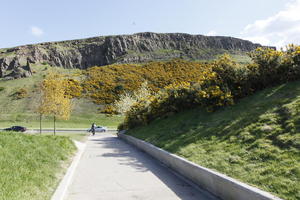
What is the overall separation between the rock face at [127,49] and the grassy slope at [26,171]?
9234 cm

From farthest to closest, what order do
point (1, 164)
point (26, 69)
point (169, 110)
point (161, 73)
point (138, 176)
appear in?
point (26, 69) < point (161, 73) < point (169, 110) < point (138, 176) < point (1, 164)

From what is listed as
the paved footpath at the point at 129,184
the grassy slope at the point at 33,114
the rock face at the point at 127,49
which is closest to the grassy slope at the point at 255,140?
the paved footpath at the point at 129,184

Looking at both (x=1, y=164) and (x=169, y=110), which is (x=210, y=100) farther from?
(x=1, y=164)

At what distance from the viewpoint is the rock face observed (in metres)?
104

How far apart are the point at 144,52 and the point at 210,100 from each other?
95645mm

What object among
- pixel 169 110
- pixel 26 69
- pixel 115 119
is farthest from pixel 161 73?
pixel 169 110

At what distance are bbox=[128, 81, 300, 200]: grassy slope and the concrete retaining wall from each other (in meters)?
0.35

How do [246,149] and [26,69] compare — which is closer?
[246,149]

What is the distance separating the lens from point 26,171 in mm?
6328

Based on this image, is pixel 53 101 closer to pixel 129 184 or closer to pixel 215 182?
pixel 129 184

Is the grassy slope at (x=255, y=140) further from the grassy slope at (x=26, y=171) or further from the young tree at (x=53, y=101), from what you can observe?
the young tree at (x=53, y=101)

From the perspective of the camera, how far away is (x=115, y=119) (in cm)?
5041

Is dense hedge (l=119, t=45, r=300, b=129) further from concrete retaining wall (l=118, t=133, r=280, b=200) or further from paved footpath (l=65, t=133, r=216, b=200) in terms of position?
paved footpath (l=65, t=133, r=216, b=200)

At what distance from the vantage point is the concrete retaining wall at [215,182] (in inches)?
176
